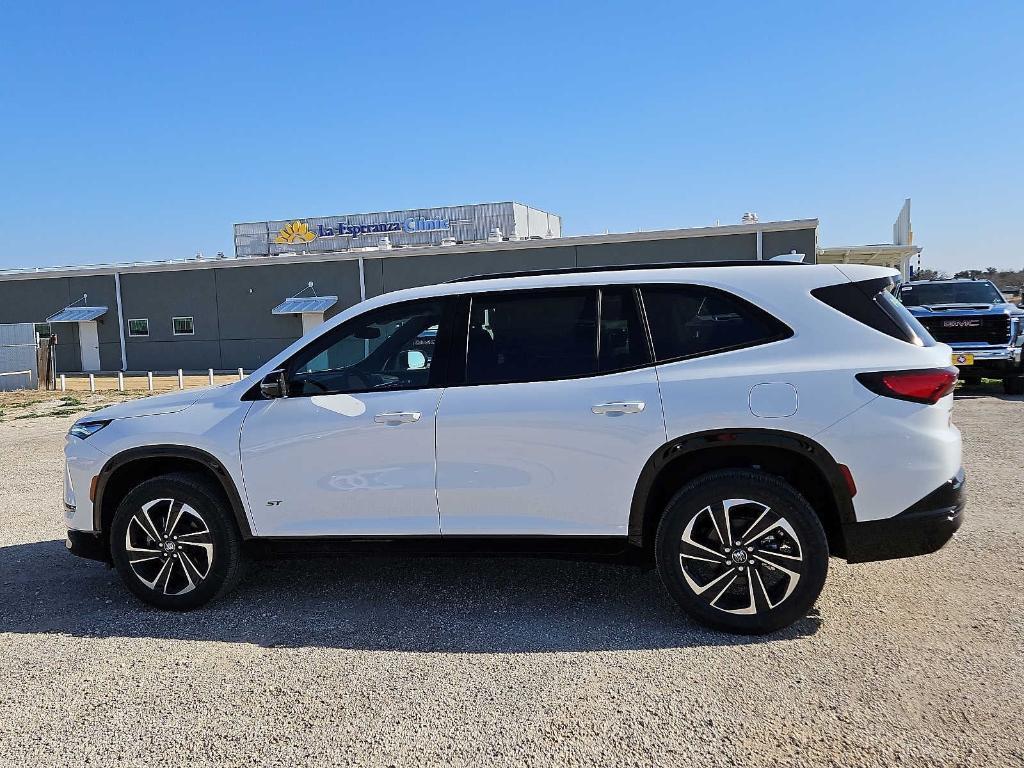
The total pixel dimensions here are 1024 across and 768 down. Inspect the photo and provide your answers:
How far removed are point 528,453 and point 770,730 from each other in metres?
1.70

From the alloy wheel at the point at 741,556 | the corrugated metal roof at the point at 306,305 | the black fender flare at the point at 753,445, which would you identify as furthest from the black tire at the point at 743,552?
the corrugated metal roof at the point at 306,305

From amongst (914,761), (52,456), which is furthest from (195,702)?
(52,456)

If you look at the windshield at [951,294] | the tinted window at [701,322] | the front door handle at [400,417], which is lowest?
the front door handle at [400,417]

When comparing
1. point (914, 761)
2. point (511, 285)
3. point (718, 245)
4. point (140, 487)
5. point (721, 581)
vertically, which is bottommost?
point (914, 761)

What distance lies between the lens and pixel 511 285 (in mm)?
4629

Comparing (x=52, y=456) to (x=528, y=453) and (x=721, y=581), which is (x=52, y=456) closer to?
(x=528, y=453)

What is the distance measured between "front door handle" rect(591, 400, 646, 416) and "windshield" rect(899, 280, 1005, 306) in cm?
1367

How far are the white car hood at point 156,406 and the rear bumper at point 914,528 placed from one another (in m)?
3.69

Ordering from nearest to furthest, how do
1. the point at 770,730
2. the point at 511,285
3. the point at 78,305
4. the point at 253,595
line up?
the point at 770,730 < the point at 511,285 < the point at 253,595 < the point at 78,305

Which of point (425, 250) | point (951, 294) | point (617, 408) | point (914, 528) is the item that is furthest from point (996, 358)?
point (425, 250)

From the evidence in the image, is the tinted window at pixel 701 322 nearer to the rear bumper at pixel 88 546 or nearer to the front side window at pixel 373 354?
the front side window at pixel 373 354

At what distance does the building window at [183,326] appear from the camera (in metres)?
35.3

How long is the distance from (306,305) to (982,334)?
2476 centimetres

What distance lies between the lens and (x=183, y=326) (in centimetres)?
3541
